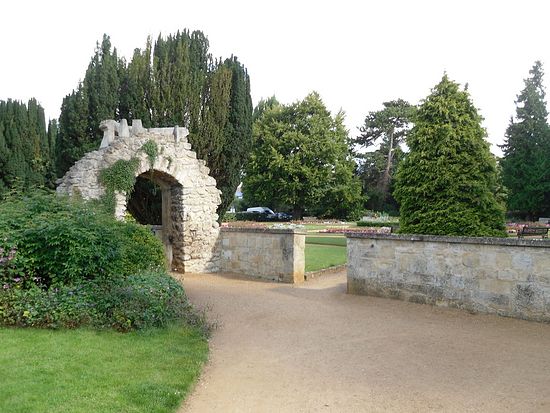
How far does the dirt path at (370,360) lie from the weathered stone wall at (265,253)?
2.59 metres

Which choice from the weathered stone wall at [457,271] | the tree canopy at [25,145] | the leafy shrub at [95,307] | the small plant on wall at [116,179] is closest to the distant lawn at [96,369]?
the leafy shrub at [95,307]

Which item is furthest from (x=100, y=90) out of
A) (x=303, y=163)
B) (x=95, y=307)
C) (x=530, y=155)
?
(x=530, y=155)

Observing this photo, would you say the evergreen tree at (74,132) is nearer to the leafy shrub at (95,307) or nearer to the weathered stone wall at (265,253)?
the weathered stone wall at (265,253)

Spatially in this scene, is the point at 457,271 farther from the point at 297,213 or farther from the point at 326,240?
the point at 297,213

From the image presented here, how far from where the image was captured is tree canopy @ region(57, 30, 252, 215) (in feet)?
48.5

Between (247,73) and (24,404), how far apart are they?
16141mm

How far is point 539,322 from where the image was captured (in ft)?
21.2

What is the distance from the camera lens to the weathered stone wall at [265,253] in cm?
1104

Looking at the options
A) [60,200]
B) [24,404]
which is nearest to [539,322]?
[24,404]

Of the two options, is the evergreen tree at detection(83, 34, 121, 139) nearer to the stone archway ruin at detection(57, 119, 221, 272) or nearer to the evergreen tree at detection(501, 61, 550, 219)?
the stone archway ruin at detection(57, 119, 221, 272)

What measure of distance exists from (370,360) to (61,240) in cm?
494

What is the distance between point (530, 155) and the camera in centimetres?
3638

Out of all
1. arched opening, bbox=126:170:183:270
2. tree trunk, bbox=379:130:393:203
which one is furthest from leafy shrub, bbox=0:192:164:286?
tree trunk, bbox=379:130:393:203

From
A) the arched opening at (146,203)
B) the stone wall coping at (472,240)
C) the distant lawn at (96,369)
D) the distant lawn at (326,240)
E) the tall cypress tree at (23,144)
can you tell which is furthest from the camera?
the tall cypress tree at (23,144)
